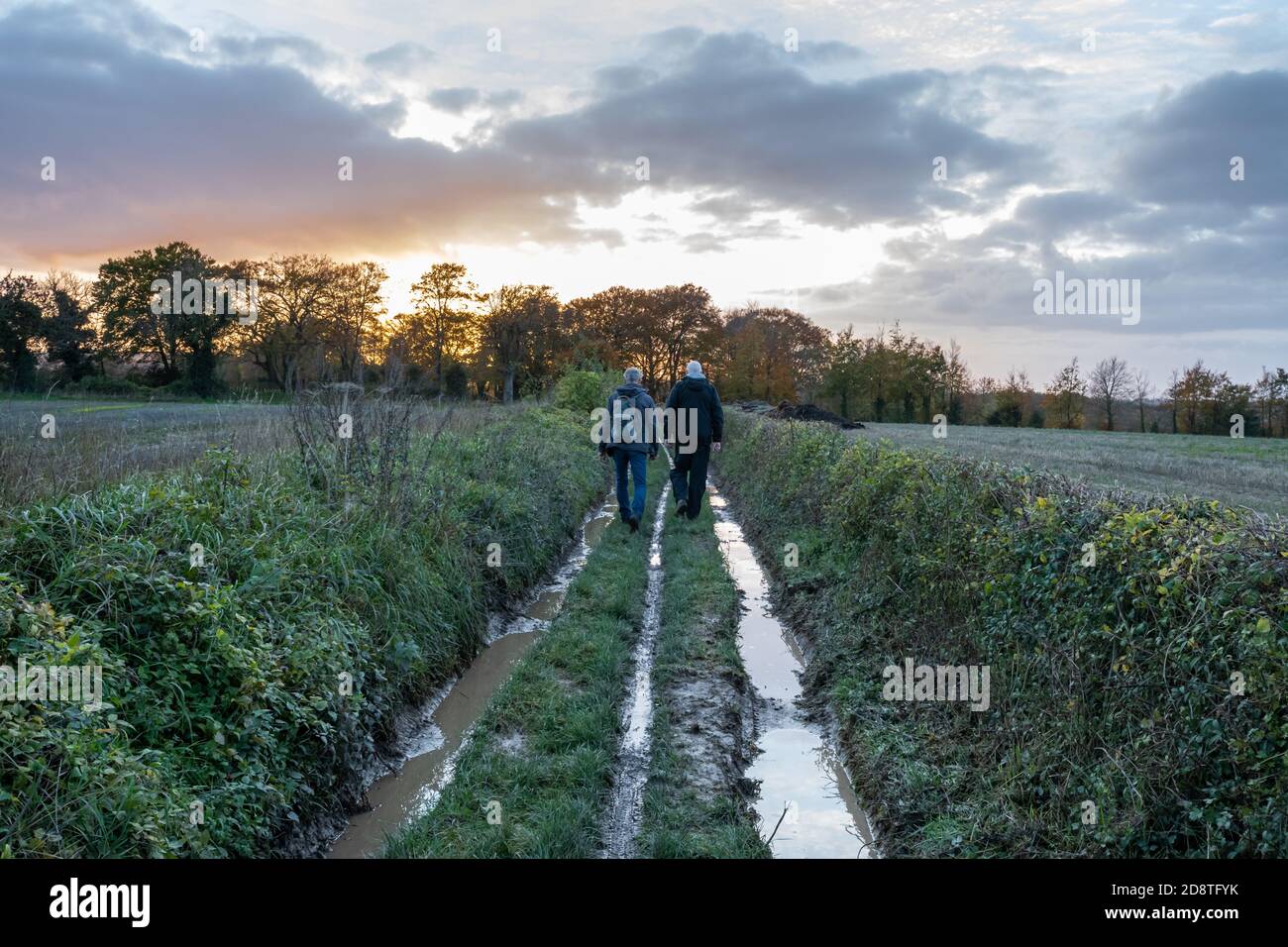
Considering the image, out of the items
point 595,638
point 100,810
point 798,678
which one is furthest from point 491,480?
point 100,810

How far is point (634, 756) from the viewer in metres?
5.24

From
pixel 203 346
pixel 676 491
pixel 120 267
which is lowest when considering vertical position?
pixel 676 491

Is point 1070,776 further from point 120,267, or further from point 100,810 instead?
point 120,267

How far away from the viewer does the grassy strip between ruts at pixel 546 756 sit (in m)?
4.12

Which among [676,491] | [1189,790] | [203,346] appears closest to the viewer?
[1189,790]

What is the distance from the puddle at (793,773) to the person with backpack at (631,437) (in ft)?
14.7

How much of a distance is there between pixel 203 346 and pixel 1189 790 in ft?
169

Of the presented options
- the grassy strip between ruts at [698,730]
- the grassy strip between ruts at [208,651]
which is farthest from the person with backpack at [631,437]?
the grassy strip between ruts at [208,651]

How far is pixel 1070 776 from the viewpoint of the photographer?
12.6 ft


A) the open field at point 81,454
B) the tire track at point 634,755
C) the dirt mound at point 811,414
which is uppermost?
the dirt mound at point 811,414

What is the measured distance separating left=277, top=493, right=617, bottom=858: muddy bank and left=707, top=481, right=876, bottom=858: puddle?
2091 millimetres

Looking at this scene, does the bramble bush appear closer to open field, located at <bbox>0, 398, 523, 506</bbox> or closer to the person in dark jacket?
open field, located at <bbox>0, 398, 523, 506</bbox>

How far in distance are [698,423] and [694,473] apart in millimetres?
991

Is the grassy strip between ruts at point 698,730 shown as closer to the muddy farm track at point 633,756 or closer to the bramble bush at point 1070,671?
the muddy farm track at point 633,756
